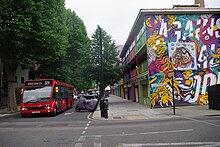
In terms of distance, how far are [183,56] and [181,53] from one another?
0.33m

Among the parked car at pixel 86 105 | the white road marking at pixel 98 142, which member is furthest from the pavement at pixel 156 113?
the white road marking at pixel 98 142

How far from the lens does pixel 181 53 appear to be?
72.3 feet

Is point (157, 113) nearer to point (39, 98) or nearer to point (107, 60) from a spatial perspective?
point (39, 98)

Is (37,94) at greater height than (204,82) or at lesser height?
lesser

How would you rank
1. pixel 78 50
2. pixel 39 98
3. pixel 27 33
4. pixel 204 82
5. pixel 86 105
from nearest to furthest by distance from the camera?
1. pixel 39 98
2. pixel 27 33
3. pixel 204 82
4. pixel 86 105
5. pixel 78 50

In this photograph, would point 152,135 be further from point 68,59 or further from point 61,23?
point 68,59

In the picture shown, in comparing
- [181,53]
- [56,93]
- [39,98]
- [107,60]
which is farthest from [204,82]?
[39,98]

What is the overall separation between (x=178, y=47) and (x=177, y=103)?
16.9 feet

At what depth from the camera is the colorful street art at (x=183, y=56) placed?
21.5 m

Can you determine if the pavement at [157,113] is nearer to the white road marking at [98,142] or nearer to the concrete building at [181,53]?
the concrete building at [181,53]

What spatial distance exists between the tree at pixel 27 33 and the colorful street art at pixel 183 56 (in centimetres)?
873

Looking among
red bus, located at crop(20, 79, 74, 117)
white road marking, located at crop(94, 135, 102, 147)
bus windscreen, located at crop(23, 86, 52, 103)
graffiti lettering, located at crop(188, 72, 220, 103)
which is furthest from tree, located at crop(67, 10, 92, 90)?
white road marking, located at crop(94, 135, 102, 147)

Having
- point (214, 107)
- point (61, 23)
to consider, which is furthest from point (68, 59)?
point (214, 107)

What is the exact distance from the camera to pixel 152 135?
8.29 meters
